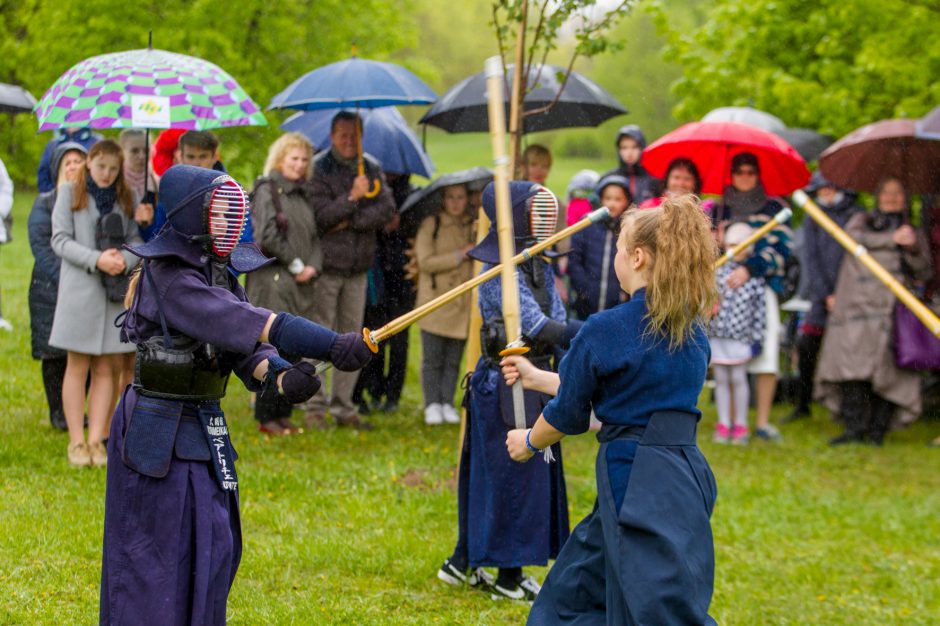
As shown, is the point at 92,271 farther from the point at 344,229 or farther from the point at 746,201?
the point at 746,201

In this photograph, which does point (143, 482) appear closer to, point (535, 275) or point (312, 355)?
point (312, 355)

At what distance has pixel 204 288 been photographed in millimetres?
4082

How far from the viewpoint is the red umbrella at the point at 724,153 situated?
1014 cm

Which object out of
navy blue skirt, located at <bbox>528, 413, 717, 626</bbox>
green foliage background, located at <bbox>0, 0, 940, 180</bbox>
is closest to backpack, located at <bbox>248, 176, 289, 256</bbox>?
green foliage background, located at <bbox>0, 0, 940, 180</bbox>

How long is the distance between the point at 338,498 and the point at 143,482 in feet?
11.6

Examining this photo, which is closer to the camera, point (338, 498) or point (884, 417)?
point (338, 498)

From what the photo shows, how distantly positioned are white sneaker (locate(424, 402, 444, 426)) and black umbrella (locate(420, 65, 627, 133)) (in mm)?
2345

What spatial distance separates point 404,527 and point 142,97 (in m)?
2.96

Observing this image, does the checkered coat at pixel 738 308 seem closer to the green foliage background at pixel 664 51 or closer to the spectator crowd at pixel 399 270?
the spectator crowd at pixel 399 270

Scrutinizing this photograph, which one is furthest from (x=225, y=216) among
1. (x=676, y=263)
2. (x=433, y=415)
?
(x=433, y=415)

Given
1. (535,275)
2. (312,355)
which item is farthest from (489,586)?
(312,355)

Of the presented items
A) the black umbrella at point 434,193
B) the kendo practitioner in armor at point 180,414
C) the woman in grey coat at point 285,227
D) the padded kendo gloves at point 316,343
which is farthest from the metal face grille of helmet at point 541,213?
the black umbrella at point 434,193

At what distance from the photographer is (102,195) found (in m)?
7.73

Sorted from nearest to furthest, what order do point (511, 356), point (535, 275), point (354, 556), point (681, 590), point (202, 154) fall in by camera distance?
point (681, 590) → point (511, 356) → point (535, 275) → point (354, 556) → point (202, 154)
